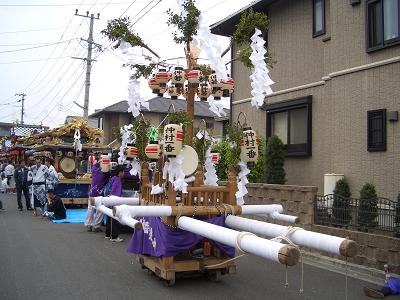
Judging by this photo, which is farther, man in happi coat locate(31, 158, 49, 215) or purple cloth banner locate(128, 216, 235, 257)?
man in happi coat locate(31, 158, 49, 215)

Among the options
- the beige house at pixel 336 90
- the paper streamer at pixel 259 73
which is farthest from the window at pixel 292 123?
the paper streamer at pixel 259 73

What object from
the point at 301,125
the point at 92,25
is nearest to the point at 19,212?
the point at 301,125

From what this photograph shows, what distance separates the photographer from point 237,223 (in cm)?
666

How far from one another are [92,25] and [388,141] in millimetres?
25384

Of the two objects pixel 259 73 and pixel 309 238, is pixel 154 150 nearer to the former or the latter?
pixel 259 73

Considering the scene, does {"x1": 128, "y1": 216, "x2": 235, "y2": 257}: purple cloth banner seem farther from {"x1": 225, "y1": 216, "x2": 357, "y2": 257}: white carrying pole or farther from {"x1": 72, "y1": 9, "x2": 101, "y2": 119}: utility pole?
{"x1": 72, "y1": 9, "x2": 101, "y2": 119}: utility pole

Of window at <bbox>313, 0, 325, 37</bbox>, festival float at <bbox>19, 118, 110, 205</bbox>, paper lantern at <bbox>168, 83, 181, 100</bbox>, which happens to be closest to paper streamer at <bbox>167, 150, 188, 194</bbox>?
paper lantern at <bbox>168, 83, 181, 100</bbox>

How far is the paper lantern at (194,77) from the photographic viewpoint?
7324 millimetres

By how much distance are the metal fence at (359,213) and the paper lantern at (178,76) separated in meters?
4.14

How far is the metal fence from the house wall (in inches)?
78.5

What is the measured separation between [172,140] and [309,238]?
2.42m

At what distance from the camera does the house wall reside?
10.9 meters

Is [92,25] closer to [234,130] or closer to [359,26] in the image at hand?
[359,26]

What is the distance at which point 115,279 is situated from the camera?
748 cm
